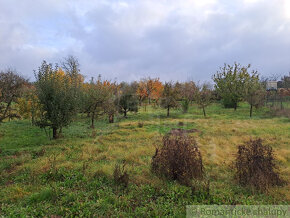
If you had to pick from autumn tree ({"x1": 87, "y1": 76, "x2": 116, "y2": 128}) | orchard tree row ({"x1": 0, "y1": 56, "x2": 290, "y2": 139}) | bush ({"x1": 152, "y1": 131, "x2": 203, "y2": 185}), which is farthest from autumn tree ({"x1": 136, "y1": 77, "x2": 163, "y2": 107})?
bush ({"x1": 152, "y1": 131, "x2": 203, "y2": 185})

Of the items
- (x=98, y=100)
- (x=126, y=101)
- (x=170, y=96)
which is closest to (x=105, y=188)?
(x=98, y=100)

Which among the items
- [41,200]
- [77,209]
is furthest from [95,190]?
[41,200]

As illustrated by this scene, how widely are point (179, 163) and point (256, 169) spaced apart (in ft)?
6.14

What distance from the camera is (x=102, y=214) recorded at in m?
3.27

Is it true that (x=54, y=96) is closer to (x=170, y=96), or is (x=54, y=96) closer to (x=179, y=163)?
(x=179, y=163)

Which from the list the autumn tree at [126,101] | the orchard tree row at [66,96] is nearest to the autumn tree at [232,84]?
the orchard tree row at [66,96]

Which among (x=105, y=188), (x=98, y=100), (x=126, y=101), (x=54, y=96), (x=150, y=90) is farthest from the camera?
(x=150, y=90)

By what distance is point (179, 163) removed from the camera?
469 centimetres

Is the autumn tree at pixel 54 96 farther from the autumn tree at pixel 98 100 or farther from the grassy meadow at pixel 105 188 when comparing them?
the autumn tree at pixel 98 100

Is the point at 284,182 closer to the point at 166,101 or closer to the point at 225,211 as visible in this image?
the point at 225,211

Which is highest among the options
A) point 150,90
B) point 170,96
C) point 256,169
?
point 150,90

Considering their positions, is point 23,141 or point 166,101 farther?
point 166,101

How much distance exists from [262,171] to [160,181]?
2514mm

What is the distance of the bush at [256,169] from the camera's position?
13.8 feet
